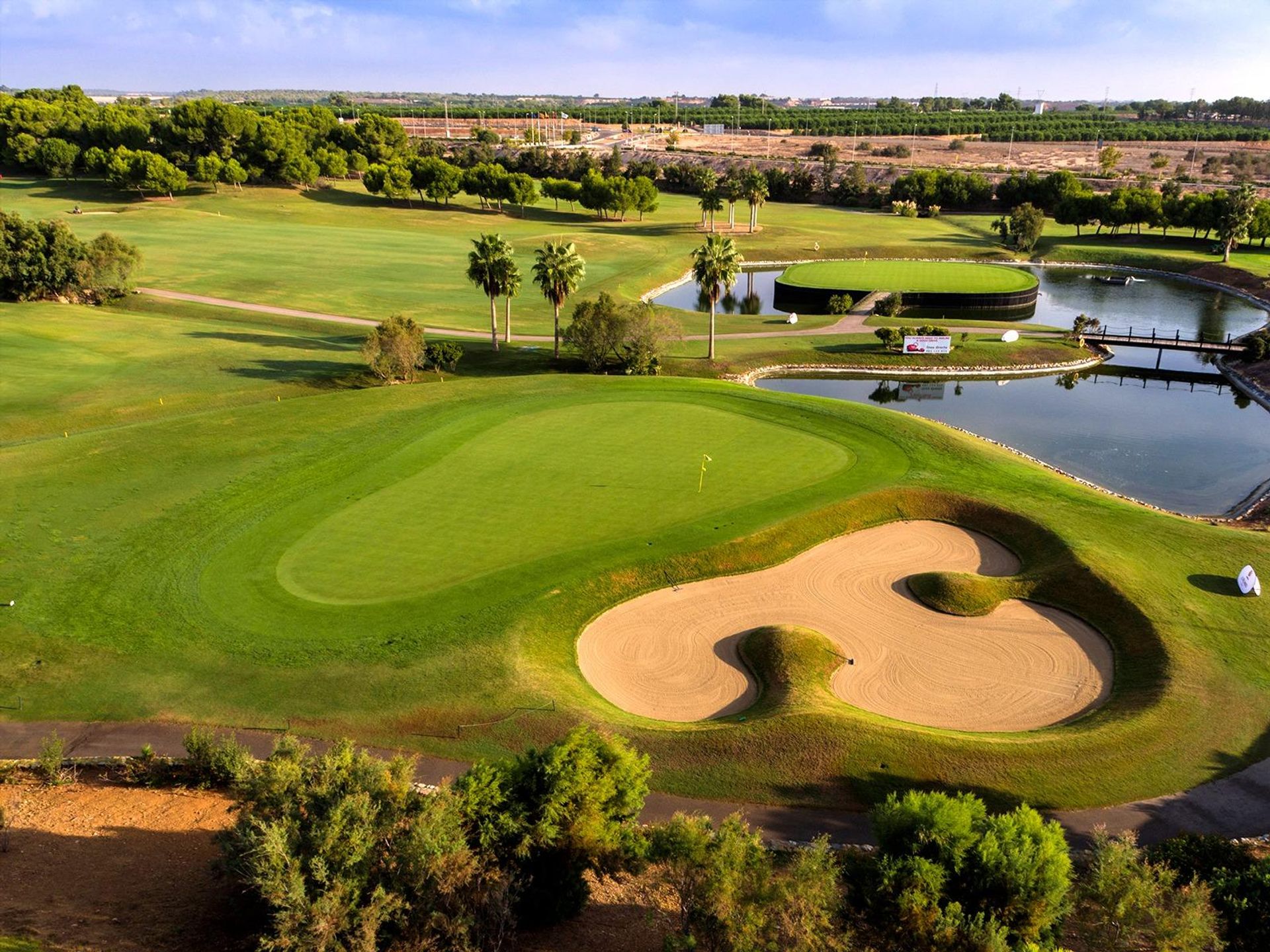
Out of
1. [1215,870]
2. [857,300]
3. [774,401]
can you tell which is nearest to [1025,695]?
[1215,870]

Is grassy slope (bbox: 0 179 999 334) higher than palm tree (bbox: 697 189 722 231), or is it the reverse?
palm tree (bbox: 697 189 722 231)

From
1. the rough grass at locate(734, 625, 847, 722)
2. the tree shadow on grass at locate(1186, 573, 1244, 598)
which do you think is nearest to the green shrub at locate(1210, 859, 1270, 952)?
the rough grass at locate(734, 625, 847, 722)

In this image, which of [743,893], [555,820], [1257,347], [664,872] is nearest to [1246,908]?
[743,893]

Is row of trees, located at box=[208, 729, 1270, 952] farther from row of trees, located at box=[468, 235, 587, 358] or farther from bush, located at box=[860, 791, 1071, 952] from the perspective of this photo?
row of trees, located at box=[468, 235, 587, 358]

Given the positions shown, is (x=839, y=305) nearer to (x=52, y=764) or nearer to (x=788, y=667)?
(x=788, y=667)

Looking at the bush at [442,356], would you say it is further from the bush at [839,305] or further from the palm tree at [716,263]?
the bush at [839,305]

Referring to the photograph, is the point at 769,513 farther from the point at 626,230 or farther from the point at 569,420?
the point at 626,230
